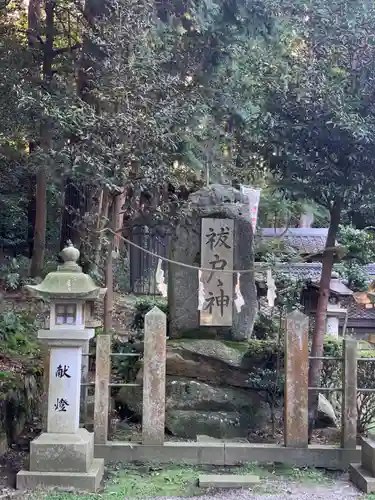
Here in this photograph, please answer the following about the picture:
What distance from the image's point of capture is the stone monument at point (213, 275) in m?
7.79

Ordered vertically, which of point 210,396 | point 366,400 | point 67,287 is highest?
point 67,287

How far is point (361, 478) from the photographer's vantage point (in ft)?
17.4

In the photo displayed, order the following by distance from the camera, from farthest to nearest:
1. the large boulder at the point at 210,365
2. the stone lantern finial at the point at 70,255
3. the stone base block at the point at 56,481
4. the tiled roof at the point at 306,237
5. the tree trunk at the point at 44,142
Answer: the tiled roof at the point at 306,237 < the tree trunk at the point at 44,142 < the large boulder at the point at 210,365 < the stone lantern finial at the point at 70,255 < the stone base block at the point at 56,481

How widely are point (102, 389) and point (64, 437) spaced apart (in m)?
0.87

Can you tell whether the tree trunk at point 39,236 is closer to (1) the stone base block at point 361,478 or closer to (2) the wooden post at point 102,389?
(2) the wooden post at point 102,389

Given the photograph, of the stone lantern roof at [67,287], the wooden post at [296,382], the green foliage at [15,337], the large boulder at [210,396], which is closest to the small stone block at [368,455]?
the wooden post at [296,382]

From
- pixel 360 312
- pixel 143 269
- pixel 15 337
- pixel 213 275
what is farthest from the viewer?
pixel 143 269

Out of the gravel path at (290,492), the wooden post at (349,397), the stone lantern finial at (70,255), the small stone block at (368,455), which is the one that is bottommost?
the gravel path at (290,492)

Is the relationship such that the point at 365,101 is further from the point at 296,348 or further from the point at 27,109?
the point at 27,109

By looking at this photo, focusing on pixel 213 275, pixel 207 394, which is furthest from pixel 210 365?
pixel 213 275

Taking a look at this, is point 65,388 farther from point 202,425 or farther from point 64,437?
point 202,425

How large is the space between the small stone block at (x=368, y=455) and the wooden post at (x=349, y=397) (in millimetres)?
395

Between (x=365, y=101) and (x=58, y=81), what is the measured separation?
4855 millimetres

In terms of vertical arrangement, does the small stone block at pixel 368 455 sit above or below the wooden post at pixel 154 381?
below
